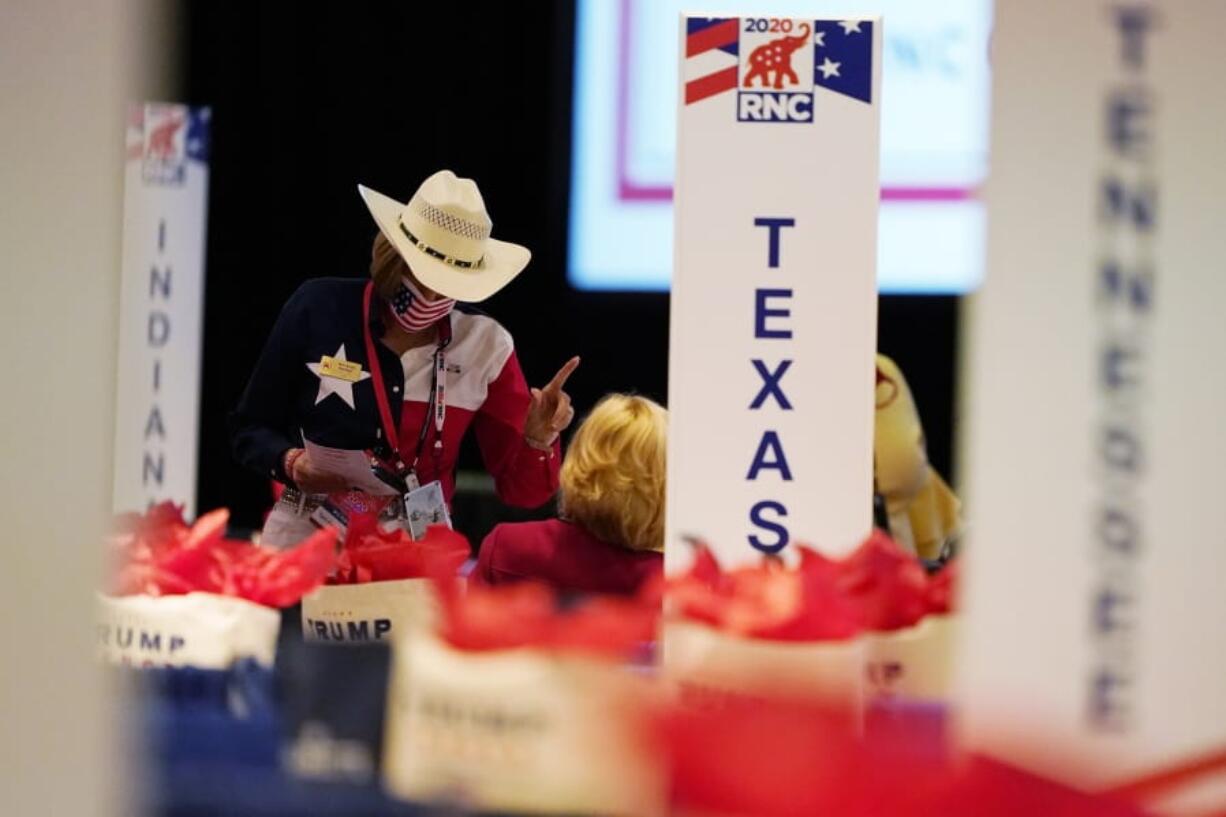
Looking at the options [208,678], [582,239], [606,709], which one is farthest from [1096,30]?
[582,239]

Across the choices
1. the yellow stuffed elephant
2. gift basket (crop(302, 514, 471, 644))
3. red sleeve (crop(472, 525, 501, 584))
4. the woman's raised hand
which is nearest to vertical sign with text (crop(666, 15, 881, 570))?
gift basket (crop(302, 514, 471, 644))

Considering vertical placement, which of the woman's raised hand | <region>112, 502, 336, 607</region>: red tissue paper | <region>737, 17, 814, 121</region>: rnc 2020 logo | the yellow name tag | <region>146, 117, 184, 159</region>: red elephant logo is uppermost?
<region>146, 117, 184, 159</region>: red elephant logo

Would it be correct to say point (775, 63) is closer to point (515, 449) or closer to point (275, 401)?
point (515, 449)

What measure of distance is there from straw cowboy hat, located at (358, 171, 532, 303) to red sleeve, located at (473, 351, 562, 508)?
23cm

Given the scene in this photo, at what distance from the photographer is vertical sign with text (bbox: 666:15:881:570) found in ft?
6.71

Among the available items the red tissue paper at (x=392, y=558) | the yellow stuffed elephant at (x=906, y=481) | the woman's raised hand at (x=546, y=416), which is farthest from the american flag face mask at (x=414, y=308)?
the yellow stuffed elephant at (x=906, y=481)

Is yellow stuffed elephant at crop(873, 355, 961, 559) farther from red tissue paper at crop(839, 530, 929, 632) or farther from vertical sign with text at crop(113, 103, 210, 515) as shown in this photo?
red tissue paper at crop(839, 530, 929, 632)

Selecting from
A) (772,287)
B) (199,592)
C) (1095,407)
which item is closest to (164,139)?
(199,592)

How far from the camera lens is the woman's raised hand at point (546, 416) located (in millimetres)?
3188

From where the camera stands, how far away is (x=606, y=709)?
1.32 meters

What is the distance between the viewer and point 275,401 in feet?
11.2

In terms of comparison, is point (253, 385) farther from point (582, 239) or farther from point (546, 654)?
point (582, 239)

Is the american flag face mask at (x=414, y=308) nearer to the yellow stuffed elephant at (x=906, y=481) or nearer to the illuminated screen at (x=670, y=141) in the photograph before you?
the yellow stuffed elephant at (x=906, y=481)

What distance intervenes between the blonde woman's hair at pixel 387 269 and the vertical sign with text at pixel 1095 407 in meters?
2.15
